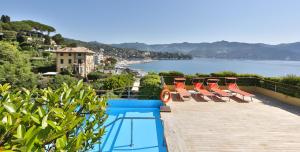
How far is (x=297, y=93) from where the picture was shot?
10625 millimetres

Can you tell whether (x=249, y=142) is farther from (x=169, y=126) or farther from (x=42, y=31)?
(x=42, y=31)

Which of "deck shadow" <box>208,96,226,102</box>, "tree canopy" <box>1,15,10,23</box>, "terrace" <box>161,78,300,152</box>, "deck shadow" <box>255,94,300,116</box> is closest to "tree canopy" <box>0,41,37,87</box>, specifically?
"deck shadow" <box>208,96,226,102</box>

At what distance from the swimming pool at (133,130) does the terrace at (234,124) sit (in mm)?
635

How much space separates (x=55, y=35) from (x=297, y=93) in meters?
117

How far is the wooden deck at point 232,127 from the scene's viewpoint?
18.5 ft

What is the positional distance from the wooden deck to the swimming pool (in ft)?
2.09

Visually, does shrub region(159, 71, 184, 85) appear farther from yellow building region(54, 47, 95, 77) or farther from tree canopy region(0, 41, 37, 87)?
yellow building region(54, 47, 95, 77)

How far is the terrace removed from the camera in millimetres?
5684

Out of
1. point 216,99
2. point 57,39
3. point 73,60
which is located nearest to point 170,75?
point 216,99

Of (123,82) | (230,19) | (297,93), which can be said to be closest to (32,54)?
(230,19)

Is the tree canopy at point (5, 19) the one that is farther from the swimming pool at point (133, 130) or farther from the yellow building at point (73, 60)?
the swimming pool at point (133, 130)

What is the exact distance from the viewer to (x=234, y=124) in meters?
7.47

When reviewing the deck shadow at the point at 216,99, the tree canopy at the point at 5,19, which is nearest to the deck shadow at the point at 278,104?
the deck shadow at the point at 216,99

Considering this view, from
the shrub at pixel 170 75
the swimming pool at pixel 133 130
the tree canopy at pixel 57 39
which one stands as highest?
the tree canopy at pixel 57 39
